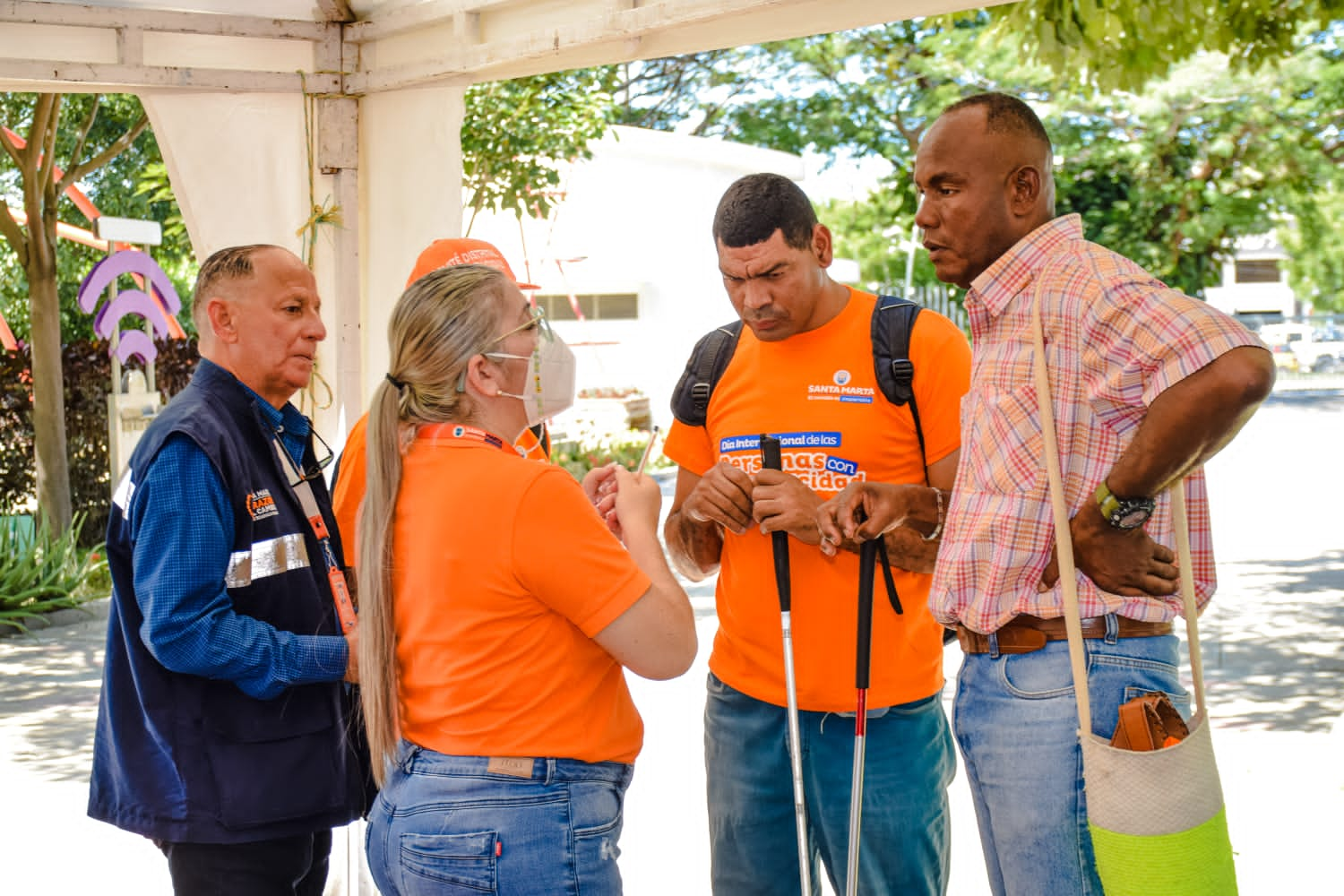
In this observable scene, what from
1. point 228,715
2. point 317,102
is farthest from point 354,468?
point 317,102

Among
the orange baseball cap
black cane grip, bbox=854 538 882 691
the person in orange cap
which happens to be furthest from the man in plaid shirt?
the orange baseball cap

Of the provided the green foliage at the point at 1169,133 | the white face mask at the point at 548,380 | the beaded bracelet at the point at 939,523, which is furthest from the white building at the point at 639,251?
the white face mask at the point at 548,380

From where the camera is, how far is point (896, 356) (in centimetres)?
313

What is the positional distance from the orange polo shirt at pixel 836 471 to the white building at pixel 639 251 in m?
18.9

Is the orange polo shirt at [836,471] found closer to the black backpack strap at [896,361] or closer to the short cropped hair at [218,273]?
the black backpack strap at [896,361]

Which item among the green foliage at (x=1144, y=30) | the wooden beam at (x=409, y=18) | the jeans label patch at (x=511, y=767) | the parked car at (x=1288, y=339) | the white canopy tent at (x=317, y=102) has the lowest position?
the jeans label patch at (x=511, y=767)

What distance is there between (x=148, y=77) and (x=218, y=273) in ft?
5.62

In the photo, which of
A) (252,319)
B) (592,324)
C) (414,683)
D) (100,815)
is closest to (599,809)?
(414,683)

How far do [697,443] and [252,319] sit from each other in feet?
3.67

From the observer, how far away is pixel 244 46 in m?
4.58

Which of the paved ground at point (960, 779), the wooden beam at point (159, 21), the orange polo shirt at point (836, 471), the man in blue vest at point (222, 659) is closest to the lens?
the man in blue vest at point (222, 659)

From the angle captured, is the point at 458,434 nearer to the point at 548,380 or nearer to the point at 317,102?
the point at 548,380

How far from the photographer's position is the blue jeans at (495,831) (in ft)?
7.48

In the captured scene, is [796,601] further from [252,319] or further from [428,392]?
[252,319]
